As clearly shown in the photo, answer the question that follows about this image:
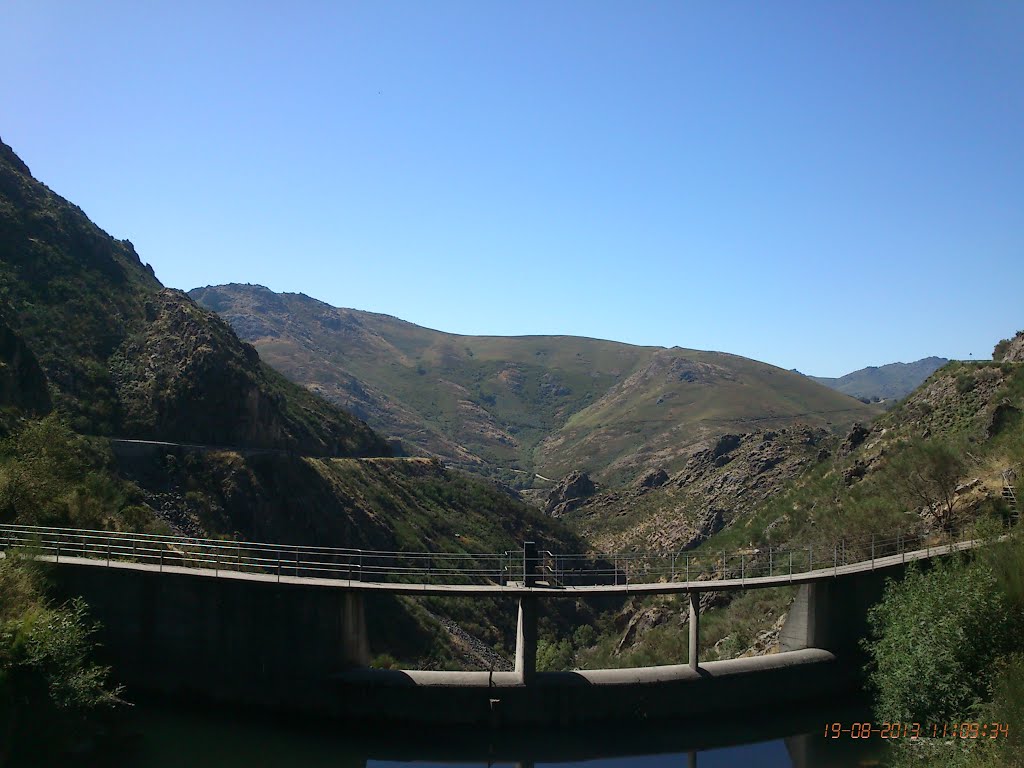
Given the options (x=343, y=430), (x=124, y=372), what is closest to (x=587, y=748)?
(x=124, y=372)

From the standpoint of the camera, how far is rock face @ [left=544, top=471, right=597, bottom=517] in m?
106

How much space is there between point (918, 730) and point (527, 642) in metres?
10.6

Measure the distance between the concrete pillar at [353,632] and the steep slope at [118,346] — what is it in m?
31.6

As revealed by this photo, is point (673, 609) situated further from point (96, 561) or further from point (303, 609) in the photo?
point (96, 561)

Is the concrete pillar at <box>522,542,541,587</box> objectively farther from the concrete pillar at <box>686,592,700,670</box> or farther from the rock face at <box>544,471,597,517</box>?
the rock face at <box>544,471,597,517</box>

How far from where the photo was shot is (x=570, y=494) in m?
110

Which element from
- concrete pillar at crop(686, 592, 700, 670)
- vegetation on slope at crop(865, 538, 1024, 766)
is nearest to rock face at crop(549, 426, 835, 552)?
concrete pillar at crop(686, 592, 700, 670)

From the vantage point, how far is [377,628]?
42.8 meters

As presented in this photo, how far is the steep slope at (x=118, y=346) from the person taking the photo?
52562mm

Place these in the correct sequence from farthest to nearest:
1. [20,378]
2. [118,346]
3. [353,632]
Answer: [118,346] → [20,378] → [353,632]

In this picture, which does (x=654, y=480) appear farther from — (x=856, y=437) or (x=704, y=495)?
(x=856, y=437)

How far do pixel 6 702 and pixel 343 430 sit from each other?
6224 cm

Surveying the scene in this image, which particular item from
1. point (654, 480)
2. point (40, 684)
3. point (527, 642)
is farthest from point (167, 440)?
point (654, 480)

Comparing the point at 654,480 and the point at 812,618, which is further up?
the point at 812,618
